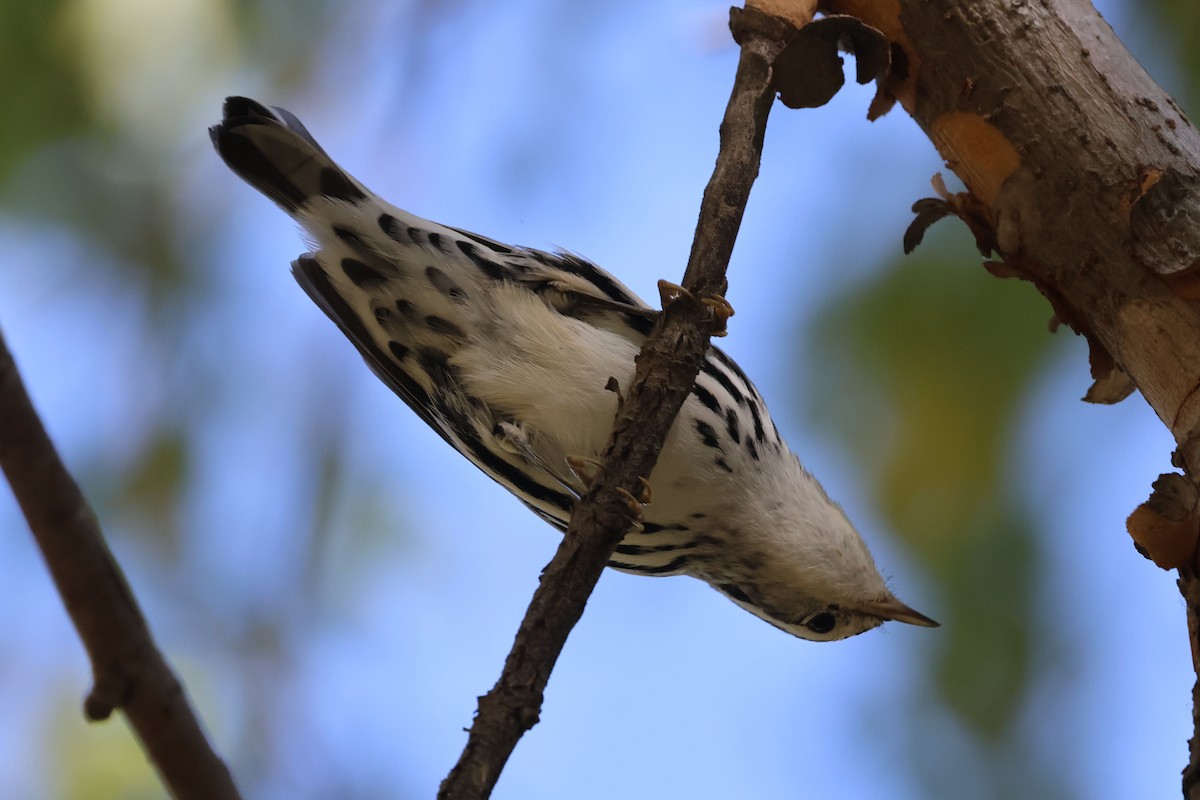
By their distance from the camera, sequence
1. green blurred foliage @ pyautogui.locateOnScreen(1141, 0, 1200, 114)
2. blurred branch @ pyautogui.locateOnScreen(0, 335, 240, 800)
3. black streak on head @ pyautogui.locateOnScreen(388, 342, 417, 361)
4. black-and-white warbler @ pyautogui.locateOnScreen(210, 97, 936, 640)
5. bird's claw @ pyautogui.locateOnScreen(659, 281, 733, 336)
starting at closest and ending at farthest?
blurred branch @ pyautogui.locateOnScreen(0, 335, 240, 800), bird's claw @ pyautogui.locateOnScreen(659, 281, 733, 336), black-and-white warbler @ pyautogui.locateOnScreen(210, 97, 936, 640), black streak on head @ pyautogui.locateOnScreen(388, 342, 417, 361), green blurred foliage @ pyautogui.locateOnScreen(1141, 0, 1200, 114)

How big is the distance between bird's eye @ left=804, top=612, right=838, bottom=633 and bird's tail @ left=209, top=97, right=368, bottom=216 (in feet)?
5.17

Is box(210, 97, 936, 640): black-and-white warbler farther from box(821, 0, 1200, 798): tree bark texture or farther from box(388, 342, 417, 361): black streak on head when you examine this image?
box(821, 0, 1200, 798): tree bark texture

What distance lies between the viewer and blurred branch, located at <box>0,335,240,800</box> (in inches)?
42.3

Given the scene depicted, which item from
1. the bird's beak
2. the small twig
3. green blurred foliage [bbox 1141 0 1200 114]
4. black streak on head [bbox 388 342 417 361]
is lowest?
the small twig

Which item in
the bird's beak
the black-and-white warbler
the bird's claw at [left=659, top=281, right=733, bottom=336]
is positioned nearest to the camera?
the bird's claw at [left=659, top=281, right=733, bottom=336]

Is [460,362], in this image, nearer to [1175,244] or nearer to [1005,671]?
[1175,244]

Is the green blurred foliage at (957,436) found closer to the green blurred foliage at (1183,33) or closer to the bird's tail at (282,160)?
the green blurred foliage at (1183,33)

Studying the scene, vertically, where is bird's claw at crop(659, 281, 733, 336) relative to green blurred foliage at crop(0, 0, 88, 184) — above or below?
below

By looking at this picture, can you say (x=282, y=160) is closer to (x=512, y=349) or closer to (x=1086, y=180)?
(x=512, y=349)

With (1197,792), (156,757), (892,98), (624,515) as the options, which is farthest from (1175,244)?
(156,757)

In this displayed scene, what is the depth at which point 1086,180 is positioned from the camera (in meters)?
2.04

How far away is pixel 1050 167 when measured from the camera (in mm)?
2082

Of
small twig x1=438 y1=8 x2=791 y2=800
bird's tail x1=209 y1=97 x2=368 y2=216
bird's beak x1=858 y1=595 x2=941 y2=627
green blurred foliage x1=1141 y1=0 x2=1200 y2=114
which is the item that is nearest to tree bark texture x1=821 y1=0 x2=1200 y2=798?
small twig x1=438 y1=8 x2=791 y2=800

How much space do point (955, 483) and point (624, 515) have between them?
2300 millimetres
